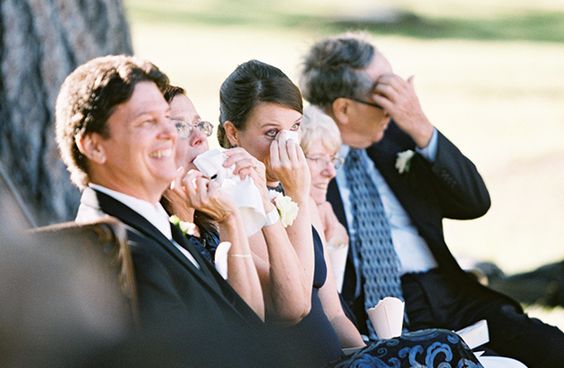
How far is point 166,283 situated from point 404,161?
2408 millimetres

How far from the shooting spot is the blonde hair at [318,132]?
4.86m

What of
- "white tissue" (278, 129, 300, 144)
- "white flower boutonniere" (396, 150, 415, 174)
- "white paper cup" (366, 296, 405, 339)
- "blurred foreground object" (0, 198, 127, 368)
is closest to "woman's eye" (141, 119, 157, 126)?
"blurred foreground object" (0, 198, 127, 368)

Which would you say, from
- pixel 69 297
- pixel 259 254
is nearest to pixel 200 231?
pixel 259 254

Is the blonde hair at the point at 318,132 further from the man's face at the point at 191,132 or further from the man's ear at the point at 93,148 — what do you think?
the man's ear at the point at 93,148

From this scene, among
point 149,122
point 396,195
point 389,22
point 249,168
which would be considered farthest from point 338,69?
point 389,22

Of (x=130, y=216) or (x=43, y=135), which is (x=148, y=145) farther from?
(x=43, y=135)

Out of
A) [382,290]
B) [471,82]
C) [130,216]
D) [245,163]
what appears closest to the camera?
[130,216]

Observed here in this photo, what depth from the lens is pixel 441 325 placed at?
5301 millimetres

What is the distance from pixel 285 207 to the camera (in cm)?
404

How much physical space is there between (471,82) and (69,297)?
59.2 feet

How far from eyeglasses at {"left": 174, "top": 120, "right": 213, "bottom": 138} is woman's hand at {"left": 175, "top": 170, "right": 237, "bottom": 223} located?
182 mm

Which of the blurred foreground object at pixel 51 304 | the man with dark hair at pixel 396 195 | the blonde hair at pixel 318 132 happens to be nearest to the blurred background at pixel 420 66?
the man with dark hair at pixel 396 195

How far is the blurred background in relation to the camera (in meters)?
6.18

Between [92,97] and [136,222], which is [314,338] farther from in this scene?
[92,97]
